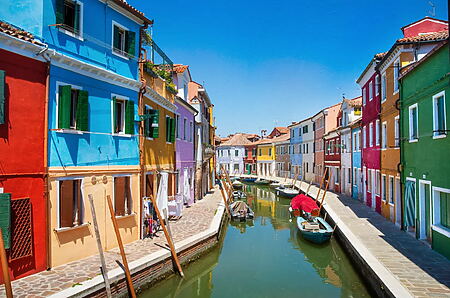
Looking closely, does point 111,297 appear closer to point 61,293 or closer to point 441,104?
point 61,293

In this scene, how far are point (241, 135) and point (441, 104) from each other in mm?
61784

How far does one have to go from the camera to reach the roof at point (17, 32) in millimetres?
8945

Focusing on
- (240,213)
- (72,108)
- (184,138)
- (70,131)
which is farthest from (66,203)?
(240,213)

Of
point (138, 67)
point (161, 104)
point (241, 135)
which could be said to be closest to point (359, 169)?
point (161, 104)

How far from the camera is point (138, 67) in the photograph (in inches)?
549

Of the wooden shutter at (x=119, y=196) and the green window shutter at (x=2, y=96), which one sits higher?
the green window shutter at (x=2, y=96)

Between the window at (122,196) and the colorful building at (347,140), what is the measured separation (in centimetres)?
2144

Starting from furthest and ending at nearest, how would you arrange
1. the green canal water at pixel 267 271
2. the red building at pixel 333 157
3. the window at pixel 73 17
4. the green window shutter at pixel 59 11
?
1. the red building at pixel 333 157
2. the green canal water at pixel 267 271
3. the window at pixel 73 17
4. the green window shutter at pixel 59 11

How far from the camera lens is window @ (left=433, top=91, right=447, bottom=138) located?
Result: 1161 cm

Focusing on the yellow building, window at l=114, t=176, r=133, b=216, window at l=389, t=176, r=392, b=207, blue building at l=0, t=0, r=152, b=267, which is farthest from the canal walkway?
the yellow building

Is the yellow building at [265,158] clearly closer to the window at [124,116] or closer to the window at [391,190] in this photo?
the window at [391,190]

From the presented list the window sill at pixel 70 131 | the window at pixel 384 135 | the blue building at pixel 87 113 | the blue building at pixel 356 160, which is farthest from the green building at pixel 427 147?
the window sill at pixel 70 131

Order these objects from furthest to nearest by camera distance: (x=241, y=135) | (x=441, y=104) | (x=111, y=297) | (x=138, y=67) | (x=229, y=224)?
(x=241, y=135), (x=229, y=224), (x=138, y=67), (x=441, y=104), (x=111, y=297)

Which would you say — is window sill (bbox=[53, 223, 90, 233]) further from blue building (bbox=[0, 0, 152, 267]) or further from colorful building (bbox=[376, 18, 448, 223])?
colorful building (bbox=[376, 18, 448, 223])
